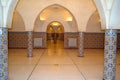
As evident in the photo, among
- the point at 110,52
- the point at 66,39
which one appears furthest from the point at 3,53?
the point at 66,39

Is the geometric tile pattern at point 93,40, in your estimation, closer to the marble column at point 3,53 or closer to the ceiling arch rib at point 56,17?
the ceiling arch rib at point 56,17

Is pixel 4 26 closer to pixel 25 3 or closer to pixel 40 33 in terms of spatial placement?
pixel 25 3

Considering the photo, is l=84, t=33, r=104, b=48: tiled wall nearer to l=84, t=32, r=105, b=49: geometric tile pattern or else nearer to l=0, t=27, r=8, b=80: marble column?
l=84, t=32, r=105, b=49: geometric tile pattern

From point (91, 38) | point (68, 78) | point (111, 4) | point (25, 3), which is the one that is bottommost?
point (68, 78)

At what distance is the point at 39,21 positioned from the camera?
1551 cm

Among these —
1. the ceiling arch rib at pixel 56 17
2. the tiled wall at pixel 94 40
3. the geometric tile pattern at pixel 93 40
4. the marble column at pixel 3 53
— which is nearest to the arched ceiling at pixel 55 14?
the ceiling arch rib at pixel 56 17

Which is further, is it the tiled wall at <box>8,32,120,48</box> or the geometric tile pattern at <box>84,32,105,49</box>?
the geometric tile pattern at <box>84,32,105,49</box>

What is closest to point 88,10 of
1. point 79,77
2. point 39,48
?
point 79,77

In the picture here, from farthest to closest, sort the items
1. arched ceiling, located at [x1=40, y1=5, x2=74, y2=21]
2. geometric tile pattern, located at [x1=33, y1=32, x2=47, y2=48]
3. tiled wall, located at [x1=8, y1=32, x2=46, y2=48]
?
geometric tile pattern, located at [x1=33, y1=32, x2=47, y2=48], arched ceiling, located at [x1=40, y1=5, x2=74, y2=21], tiled wall, located at [x1=8, y1=32, x2=46, y2=48]

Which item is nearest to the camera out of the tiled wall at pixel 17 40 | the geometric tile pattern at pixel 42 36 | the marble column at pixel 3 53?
the marble column at pixel 3 53

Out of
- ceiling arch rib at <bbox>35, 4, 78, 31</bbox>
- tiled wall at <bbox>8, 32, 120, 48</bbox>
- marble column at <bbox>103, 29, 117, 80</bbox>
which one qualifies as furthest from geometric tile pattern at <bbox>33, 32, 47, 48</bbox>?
marble column at <bbox>103, 29, 117, 80</bbox>

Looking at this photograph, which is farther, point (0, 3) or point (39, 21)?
point (39, 21)

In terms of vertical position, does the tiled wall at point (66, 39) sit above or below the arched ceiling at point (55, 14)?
below

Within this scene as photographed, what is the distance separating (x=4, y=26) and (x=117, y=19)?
3118 mm
